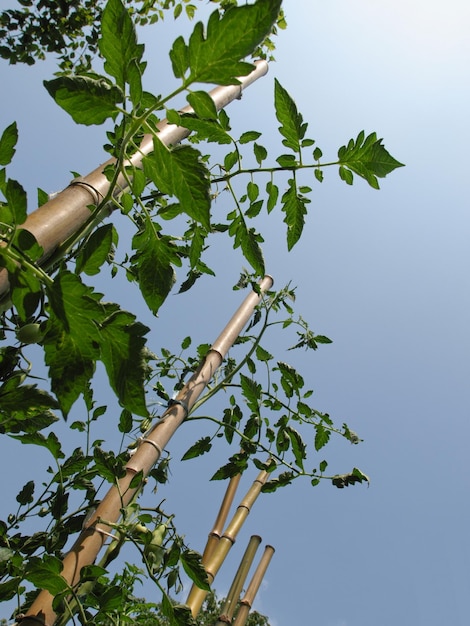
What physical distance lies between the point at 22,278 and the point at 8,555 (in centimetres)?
80

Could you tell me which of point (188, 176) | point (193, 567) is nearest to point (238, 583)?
point (193, 567)

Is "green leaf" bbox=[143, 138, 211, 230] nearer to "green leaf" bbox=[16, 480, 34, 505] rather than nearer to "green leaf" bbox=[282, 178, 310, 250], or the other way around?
"green leaf" bbox=[282, 178, 310, 250]

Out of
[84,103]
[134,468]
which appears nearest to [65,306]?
[84,103]

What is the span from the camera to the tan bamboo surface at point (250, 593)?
2.87 meters

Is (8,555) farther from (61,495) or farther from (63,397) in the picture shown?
(63,397)

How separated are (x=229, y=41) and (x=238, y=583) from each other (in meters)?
2.87

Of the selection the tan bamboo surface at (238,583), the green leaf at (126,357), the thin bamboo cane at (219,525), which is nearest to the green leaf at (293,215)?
the green leaf at (126,357)

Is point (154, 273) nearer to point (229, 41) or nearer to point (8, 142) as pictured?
point (8, 142)

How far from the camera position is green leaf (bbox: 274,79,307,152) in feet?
2.52

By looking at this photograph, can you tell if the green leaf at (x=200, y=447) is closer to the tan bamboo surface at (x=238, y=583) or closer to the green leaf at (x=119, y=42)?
the green leaf at (x=119, y=42)

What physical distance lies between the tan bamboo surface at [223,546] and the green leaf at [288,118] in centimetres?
140

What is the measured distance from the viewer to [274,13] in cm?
43

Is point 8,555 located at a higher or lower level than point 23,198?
lower

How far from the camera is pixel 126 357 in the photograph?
1.73 feet
